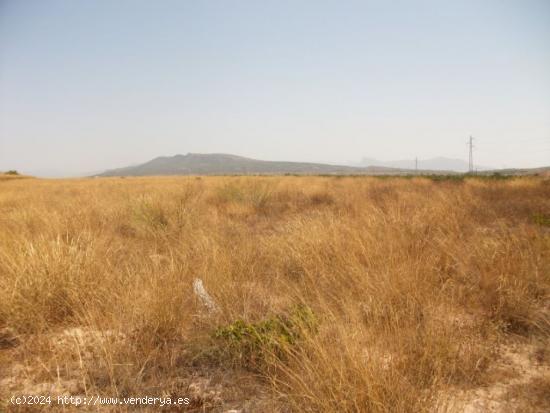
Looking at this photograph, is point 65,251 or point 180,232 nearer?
point 65,251

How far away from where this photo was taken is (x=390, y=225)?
3.95 m

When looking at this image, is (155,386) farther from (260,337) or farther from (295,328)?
(295,328)

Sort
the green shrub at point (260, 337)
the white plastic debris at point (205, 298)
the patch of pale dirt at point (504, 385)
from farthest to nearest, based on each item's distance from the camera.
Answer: the white plastic debris at point (205, 298) → the green shrub at point (260, 337) → the patch of pale dirt at point (504, 385)

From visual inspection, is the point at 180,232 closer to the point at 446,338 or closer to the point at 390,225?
the point at 390,225

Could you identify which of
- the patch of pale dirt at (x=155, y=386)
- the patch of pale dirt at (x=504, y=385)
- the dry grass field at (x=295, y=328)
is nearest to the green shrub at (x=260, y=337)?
the dry grass field at (x=295, y=328)

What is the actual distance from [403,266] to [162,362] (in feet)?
6.92

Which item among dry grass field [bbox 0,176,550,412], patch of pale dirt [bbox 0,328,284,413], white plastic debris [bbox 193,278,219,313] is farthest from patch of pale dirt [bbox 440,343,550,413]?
white plastic debris [bbox 193,278,219,313]

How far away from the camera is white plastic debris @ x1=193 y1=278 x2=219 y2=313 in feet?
8.25

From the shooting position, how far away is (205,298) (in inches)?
102

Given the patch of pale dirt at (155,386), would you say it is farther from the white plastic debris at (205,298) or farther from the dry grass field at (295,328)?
the white plastic debris at (205,298)

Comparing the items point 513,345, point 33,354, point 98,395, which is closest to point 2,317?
point 33,354

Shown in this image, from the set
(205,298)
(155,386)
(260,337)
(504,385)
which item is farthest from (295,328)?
(504,385)

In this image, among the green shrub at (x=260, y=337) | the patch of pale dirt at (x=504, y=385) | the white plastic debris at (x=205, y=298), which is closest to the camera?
the patch of pale dirt at (x=504, y=385)

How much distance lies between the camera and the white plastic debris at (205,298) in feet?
8.25
